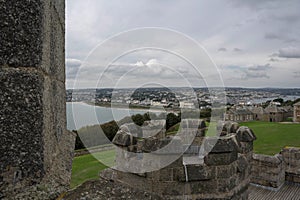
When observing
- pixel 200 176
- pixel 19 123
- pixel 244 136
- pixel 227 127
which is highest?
pixel 19 123

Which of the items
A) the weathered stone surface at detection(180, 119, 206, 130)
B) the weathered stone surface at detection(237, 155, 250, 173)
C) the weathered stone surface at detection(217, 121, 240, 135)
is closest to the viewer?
the weathered stone surface at detection(237, 155, 250, 173)

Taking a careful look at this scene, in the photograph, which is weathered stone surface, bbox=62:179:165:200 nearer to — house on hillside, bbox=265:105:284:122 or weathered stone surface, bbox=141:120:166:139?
weathered stone surface, bbox=141:120:166:139

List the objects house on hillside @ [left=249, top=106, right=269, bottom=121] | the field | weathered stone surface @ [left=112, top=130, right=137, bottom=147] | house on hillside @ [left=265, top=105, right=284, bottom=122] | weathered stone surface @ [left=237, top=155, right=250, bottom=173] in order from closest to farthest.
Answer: weathered stone surface @ [left=237, top=155, right=250, bottom=173] → weathered stone surface @ [left=112, top=130, right=137, bottom=147] → the field → house on hillside @ [left=249, top=106, right=269, bottom=121] → house on hillside @ [left=265, top=105, right=284, bottom=122]

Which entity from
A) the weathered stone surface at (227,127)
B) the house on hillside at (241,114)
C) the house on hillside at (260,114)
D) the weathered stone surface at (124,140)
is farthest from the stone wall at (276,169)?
the house on hillside at (260,114)

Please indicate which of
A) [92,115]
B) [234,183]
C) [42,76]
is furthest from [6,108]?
[234,183]

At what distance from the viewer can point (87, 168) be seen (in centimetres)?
1465

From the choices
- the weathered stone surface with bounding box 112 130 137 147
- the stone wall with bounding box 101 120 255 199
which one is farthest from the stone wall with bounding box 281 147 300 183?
the weathered stone surface with bounding box 112 130 137 147

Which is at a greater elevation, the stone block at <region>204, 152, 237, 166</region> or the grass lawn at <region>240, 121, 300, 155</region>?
the stone block at <region>204, 152, 237, 166</region>

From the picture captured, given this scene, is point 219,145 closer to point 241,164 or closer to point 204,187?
point 204,187

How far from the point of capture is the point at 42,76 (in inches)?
54.1

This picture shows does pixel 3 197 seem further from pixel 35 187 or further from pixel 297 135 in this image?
pixel 297 135

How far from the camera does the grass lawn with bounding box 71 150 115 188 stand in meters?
11.7

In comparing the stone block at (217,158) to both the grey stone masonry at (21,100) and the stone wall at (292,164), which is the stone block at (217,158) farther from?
the stone wall at (292,164)

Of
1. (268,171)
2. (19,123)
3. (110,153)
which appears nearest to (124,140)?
(110,153)
